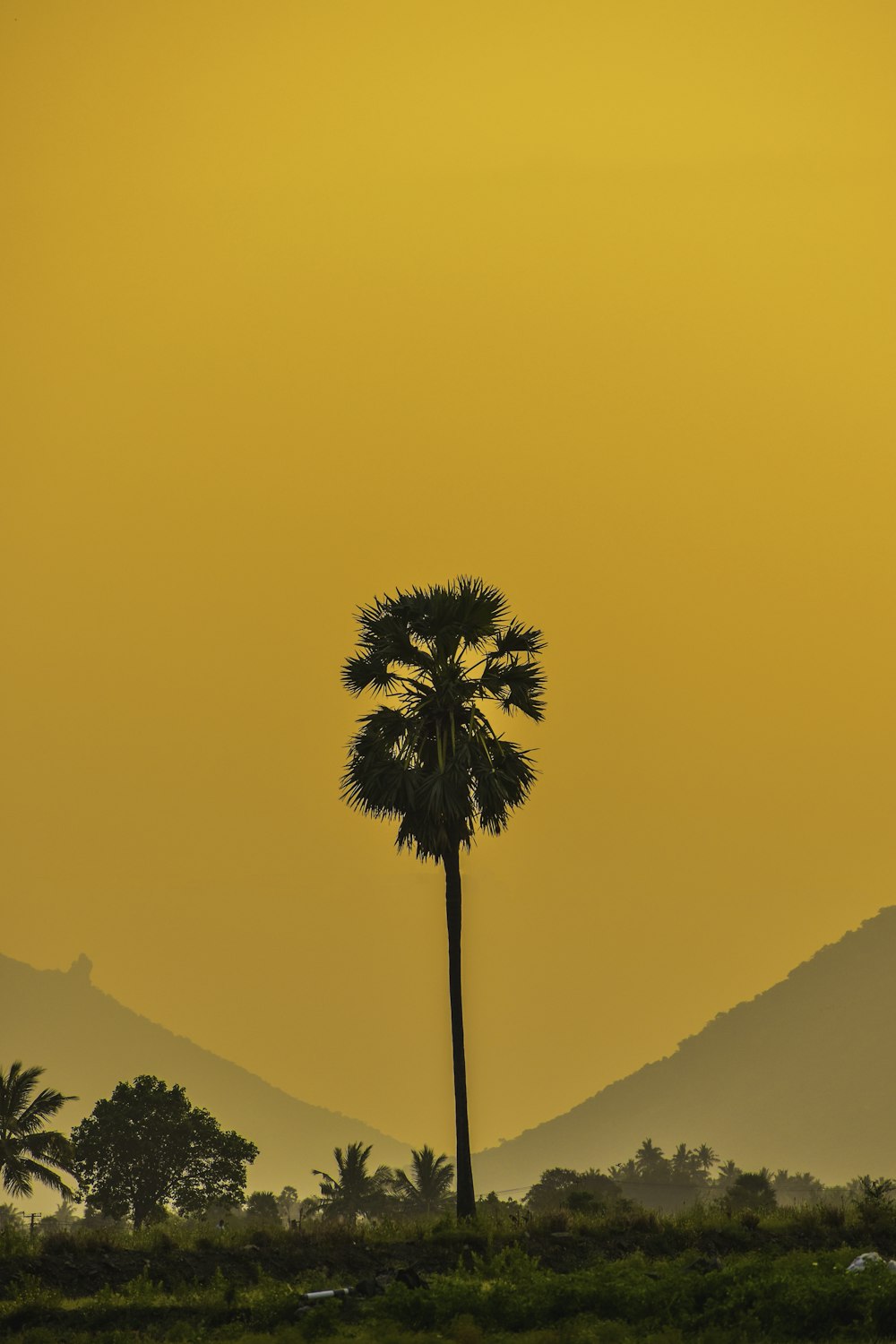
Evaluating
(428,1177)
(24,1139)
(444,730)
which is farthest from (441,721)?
(428,1177)

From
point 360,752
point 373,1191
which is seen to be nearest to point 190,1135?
point 373,1191

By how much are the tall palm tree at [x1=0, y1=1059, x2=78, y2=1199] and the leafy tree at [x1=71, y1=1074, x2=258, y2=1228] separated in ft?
89.4

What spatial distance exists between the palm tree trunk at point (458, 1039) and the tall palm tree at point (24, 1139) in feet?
143

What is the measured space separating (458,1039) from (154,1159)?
72.9m

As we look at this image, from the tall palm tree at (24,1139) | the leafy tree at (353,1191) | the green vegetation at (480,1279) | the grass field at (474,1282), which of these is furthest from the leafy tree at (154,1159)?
the grass field at (474,1282)

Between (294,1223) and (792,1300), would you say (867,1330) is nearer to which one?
(792,1300)

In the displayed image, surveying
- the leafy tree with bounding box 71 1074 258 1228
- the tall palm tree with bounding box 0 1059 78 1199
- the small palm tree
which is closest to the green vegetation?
the tall palm tree with bounding box 0 1059 78 1199

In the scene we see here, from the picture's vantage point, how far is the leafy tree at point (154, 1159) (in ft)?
348

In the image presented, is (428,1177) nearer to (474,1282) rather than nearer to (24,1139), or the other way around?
(24,1139)

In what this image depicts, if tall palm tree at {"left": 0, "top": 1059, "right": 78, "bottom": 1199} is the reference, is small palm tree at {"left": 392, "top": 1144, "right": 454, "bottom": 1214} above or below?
above

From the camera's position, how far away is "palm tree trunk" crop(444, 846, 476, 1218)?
133 feet

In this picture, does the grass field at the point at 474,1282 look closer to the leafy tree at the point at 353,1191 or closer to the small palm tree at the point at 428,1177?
the small palm tree at the point at 428,1177

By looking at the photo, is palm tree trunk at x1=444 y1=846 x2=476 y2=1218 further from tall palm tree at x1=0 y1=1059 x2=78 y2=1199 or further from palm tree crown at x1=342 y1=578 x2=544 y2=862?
tall palm tree at x1=0 y1=1059 x2=78 y2=1199

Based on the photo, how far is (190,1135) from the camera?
107000 millimetres
